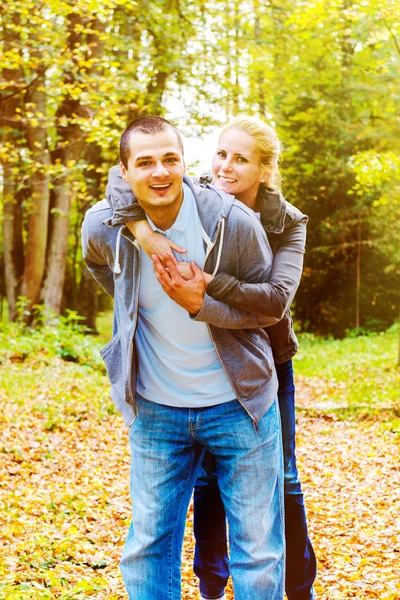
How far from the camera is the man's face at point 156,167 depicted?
239 centimetres

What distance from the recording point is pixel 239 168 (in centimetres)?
292

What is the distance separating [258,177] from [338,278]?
18810mm

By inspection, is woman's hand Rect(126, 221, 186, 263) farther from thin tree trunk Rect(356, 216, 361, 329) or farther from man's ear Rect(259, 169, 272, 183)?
thin tree trunk Rect(356, 216, 361, 329)

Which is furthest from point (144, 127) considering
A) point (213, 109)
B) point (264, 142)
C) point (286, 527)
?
point (213, 109)

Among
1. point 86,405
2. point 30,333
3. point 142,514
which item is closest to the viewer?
point 142,514

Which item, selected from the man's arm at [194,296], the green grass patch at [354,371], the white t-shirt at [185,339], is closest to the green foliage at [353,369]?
the green grass patch at [354,371]

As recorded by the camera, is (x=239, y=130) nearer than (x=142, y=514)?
No

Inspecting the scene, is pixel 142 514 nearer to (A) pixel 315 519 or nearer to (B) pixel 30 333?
(A) pixel 315 519

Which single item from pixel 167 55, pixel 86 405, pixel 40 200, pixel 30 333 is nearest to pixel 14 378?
pixel 86 405

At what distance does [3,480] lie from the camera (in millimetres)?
5992

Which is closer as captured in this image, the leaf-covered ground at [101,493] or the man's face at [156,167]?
the man's face at [156,167]

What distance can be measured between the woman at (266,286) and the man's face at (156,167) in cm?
9

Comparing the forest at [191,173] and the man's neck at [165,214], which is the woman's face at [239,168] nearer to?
the man's neck at [165,214]

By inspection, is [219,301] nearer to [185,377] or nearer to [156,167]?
[185,377]
